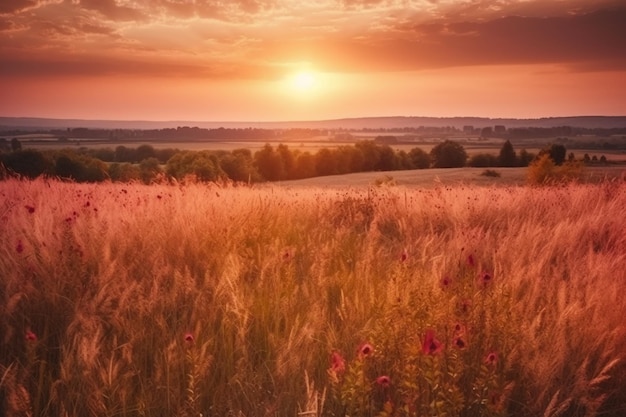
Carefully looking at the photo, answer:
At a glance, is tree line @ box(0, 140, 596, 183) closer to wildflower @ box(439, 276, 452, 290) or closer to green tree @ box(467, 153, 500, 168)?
green tree @ box(467, 153, 500, 168)

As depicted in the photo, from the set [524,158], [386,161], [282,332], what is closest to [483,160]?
[524,158]

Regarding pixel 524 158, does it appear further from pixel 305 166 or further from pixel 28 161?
pixel 28 161

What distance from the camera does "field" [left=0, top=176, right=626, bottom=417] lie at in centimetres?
251

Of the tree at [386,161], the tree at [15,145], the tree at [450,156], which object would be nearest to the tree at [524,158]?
the tree at [450,156]

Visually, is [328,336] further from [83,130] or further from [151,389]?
[83,130]

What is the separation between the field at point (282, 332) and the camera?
98.7 inches

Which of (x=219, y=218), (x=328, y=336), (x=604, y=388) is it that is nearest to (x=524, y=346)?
(x=604, y=388)

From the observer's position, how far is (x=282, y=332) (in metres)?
3.41

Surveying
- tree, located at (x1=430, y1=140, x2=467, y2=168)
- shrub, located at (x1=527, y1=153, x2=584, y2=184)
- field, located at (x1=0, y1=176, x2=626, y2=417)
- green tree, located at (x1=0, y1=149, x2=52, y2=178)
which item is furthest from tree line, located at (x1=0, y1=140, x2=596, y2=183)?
field, located at (x1=0, y1=176, x2=626, y2=417)

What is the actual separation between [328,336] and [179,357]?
0.89m

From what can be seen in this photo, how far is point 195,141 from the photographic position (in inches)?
5876

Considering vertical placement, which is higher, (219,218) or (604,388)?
(219,218)

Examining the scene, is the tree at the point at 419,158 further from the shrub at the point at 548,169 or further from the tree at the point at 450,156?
the shrub at the point at 548,169

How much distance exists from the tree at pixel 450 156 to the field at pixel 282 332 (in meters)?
82.0
